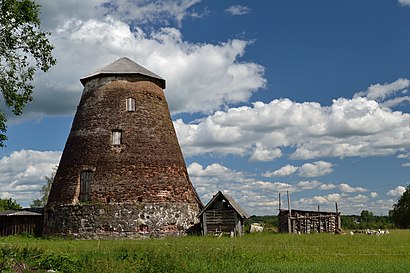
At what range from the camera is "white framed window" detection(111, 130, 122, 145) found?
29.3 meters

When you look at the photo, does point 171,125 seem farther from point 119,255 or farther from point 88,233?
point 119,255

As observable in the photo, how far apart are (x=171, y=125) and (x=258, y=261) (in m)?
16.8

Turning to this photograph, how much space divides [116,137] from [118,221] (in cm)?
510

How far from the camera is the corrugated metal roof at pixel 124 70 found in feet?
101

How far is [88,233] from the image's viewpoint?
27.8 m

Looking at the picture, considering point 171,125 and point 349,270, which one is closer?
point 349,270

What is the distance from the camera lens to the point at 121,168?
93.8ft

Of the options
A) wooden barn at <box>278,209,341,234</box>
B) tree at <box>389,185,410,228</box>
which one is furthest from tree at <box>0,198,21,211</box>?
tree at <box>389,185,410,228</box>

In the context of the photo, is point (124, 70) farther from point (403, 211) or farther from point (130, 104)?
point (403, 211)

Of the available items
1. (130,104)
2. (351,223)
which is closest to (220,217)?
(130,104)

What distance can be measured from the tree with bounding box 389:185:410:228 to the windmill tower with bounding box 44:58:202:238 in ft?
139

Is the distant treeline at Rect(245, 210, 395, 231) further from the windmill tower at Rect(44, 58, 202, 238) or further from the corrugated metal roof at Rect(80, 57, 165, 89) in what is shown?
the corrugated metal roof at Rect(80, 57, 165, 89)

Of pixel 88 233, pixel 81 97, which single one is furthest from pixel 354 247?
pixel 81 97

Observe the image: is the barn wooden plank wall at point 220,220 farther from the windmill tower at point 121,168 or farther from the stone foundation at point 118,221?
the stone foundation at point 118,221
